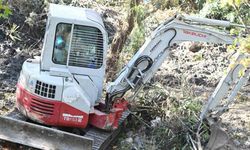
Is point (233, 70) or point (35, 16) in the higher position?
point (233, 70)

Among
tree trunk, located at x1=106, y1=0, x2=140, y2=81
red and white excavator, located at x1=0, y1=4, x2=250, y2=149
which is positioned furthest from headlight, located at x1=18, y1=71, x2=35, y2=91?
tree trunk, located at x1=106, y1=0, x2=140, y2=81

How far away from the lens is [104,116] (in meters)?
7.52

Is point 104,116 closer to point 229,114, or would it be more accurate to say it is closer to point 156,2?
point 229,114

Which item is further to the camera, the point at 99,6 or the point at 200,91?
the point at 99,6

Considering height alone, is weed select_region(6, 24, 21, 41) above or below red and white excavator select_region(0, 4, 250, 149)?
below

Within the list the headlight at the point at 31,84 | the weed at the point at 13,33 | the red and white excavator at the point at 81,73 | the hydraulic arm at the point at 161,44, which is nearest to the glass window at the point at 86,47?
the red and white excavator at the point at 81,73

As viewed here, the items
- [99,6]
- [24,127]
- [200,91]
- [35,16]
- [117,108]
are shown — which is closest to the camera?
[24,127]

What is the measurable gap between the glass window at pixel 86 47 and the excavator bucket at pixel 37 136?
42.1 inches

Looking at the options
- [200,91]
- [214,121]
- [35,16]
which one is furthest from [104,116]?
[35,16]

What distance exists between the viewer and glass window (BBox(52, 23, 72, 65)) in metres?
7.29

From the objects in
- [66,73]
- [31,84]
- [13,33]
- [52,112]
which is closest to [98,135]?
[52,112]

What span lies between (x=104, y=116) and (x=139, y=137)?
3.49 feet

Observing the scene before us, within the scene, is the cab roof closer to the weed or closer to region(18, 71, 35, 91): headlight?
region(18, 71, 35, 91): headlight

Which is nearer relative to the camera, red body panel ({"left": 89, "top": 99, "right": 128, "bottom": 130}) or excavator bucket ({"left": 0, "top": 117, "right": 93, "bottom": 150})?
excavator bucket ({"left": 0, "top": 117, "right": 93, "bottom": 150})
